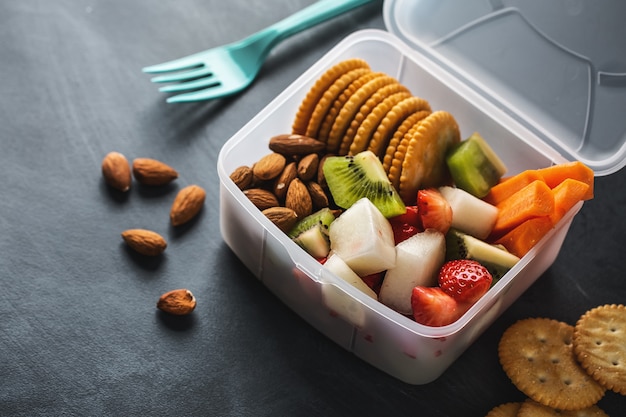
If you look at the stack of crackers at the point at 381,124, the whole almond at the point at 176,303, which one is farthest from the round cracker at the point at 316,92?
the whole almond at the point at 176,303

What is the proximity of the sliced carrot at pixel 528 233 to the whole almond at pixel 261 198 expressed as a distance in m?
0.37

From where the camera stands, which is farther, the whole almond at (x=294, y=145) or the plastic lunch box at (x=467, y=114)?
the whole almond at (x=294, y=145)

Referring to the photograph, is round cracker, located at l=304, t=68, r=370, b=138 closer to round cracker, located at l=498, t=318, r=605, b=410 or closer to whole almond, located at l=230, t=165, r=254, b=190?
whole almond, located at l=230, t=165, r=254, b=190

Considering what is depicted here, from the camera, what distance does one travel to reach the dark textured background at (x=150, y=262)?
→ 1.40m

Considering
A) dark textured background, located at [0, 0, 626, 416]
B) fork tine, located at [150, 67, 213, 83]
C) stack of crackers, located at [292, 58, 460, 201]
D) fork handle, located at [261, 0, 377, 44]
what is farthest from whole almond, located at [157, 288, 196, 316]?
fork handle, located at [261, 0, 377, 44]

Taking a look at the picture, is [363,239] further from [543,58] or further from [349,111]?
[543,58]

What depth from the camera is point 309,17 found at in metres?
1.81

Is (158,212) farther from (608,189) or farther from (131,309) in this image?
(608,189)

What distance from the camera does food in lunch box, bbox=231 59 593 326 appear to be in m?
1.36

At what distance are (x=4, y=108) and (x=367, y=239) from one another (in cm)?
75

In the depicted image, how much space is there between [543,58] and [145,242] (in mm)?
728

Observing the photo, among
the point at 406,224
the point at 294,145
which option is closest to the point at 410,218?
the point at 406,224

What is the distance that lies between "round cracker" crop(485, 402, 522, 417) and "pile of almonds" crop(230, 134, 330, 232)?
0.40 meters

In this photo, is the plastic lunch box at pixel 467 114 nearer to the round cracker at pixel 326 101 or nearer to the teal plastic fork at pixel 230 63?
the round cracker at pixel 326 101
